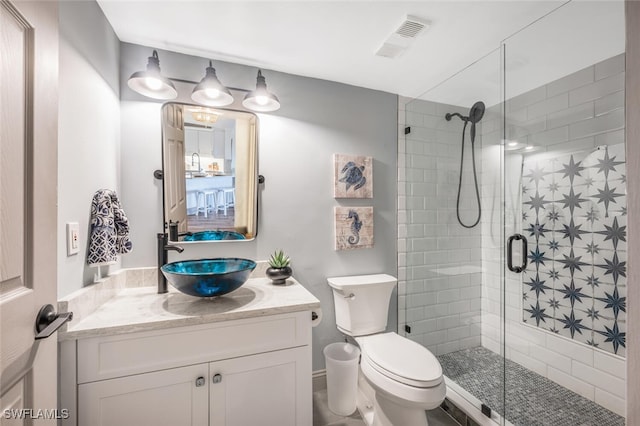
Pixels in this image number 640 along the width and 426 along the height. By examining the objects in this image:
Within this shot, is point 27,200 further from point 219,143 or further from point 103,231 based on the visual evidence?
point 219,143

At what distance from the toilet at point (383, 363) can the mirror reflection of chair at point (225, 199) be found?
856 mm

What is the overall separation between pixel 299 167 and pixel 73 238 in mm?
1253

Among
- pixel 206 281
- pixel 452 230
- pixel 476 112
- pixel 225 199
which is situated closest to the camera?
pixel 206 281

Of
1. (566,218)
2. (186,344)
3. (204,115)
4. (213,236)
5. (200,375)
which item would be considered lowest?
(200,375)

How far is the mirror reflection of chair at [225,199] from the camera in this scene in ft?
5.71

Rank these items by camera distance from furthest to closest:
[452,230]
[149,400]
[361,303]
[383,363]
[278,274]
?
[452,230] < [361,303] < [278,274] < [383,363] < [149,400]

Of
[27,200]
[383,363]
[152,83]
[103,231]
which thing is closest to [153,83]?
[152,83]

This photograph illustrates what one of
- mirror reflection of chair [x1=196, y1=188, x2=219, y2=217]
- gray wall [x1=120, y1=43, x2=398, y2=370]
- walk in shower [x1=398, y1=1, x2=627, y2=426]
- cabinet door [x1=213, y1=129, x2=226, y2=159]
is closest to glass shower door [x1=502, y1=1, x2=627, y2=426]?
walk in shower [x1=398, y1=1, x2=627, y2=426]

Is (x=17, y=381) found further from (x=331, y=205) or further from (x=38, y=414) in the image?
(x=331, y=205)

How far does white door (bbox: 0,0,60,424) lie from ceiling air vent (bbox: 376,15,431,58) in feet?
4.68

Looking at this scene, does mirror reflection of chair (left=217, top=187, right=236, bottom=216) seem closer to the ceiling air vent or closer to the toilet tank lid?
the toilet tank lid

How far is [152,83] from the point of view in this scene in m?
1.47

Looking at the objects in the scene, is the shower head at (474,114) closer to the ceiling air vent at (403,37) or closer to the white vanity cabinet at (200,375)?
the ceiling air vent at (403,37)

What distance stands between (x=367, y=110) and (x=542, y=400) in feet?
7.34
